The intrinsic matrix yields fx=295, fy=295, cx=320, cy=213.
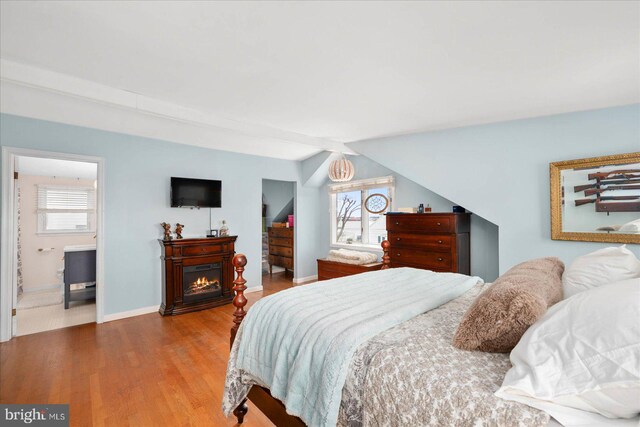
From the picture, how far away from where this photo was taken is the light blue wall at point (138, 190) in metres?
3.44

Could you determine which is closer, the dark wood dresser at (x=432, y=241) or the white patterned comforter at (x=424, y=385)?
the white patterned comforter at (x=424, y=385)

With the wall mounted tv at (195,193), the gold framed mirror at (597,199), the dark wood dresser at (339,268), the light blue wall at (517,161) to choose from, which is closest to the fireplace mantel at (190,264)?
the wall mounted tv at (195,193)

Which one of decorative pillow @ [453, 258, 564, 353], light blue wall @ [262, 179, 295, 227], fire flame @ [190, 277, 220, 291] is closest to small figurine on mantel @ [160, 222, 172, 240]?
fire flame @ [190, 277, 220, 291]

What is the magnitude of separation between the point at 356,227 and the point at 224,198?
251 centimetres

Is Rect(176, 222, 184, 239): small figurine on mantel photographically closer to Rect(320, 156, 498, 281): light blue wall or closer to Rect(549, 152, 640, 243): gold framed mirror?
Rect(320, 156, 498, 281): light blue wall

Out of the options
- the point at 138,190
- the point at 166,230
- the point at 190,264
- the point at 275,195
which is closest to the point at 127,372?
the point at 190,264

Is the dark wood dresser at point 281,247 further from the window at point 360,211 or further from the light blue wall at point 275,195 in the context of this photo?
the window at point 360,211

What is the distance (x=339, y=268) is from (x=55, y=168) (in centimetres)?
500

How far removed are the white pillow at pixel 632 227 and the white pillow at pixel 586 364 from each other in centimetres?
256

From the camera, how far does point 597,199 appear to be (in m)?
2.85

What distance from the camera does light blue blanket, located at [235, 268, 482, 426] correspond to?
4.06 ft

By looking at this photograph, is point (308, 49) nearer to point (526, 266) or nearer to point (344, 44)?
point (344, 44)

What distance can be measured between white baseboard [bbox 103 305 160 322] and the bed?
313cm

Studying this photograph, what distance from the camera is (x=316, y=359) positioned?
130 cm
